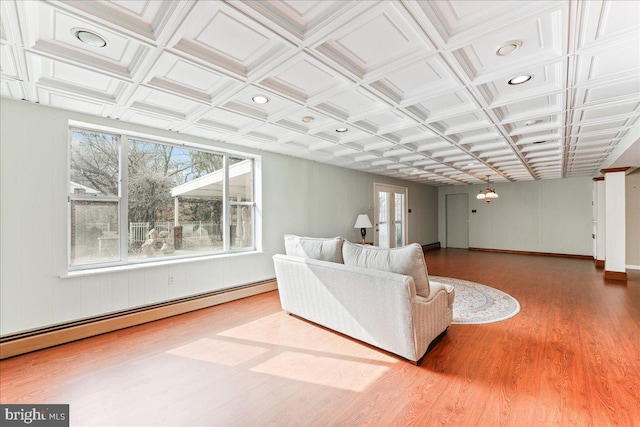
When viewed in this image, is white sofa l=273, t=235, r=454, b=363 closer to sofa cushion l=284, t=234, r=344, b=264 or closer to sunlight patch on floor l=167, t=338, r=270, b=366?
sofa cushion l=284, t=234, r=344, b=264

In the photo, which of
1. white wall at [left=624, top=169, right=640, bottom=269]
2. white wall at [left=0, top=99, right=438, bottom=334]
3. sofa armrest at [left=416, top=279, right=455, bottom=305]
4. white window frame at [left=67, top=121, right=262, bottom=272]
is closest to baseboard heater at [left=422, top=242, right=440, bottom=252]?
white wall at [left=624, top=169, right=640, bottom=269]

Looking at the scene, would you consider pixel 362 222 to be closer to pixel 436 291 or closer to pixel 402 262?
pixel 436 291

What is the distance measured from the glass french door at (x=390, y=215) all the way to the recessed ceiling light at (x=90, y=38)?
6.40 metres

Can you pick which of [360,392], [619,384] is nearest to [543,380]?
[619,384]

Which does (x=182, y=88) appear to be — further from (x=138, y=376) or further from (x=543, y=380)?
(x=543, y=380)

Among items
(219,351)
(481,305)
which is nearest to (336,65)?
(219,351)

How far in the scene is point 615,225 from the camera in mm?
5539

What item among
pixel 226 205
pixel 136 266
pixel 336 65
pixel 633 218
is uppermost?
pixel 336 65

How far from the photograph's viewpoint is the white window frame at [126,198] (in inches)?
125

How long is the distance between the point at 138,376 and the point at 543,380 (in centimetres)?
326

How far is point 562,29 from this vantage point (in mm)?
1672

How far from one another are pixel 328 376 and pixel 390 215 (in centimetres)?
640

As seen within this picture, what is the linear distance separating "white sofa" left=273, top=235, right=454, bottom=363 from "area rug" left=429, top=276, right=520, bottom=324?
0.77 meters

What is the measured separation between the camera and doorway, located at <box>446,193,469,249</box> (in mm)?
10242
